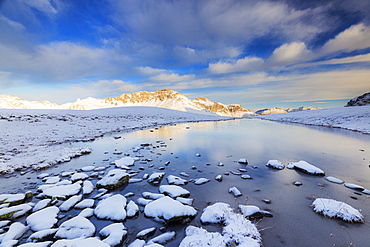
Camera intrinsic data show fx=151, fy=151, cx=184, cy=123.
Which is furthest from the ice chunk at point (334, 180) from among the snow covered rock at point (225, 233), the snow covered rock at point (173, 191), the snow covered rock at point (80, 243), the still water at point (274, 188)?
the snow covered rock at point (80, 243)

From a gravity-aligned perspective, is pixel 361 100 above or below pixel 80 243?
above

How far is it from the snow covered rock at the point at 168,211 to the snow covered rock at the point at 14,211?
13.3ft

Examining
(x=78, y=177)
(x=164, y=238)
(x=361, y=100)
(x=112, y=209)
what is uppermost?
(x=361, y=100)

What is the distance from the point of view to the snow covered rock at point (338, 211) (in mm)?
4441

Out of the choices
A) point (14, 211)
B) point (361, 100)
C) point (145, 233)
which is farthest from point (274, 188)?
point (361, 100)

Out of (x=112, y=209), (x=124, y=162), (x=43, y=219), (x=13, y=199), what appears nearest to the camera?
(x=43, y=219)

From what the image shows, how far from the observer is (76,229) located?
418cm

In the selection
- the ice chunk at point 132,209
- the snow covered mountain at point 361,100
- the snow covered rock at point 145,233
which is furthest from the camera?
the snow covered mountain at point 361,100

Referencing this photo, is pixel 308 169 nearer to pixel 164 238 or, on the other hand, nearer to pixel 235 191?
pixel 235 191

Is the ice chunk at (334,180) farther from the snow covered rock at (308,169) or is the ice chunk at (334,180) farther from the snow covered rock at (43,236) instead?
the snow covered rock at (43,236)

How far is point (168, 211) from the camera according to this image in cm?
480

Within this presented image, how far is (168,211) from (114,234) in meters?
1.57

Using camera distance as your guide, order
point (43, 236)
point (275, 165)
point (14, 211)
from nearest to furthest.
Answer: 1. point (43, 236)
2. point (14, 211)
3. point (275, 165)

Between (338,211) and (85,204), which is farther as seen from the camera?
(85,204)
